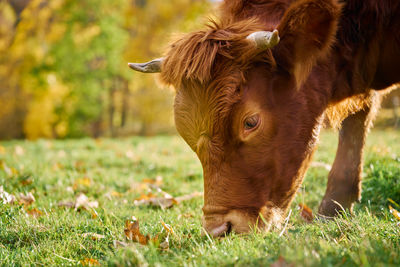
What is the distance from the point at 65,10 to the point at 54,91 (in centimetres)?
433

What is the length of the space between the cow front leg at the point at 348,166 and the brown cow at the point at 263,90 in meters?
0.77

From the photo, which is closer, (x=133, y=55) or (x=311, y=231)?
(x=311, y=231)

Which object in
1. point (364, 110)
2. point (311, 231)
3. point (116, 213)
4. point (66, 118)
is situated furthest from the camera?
point (66, 118)

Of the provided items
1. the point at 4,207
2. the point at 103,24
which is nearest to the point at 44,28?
the point at 103,24

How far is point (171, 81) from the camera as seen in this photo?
102 inches

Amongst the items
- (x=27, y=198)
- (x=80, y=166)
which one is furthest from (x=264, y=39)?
(x=80, y=166)

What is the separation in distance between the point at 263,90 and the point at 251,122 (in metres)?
0.24

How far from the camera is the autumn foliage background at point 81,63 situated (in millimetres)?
19031

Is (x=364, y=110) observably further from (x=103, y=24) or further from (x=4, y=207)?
(x=103, y=24)

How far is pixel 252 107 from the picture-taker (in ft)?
7.67

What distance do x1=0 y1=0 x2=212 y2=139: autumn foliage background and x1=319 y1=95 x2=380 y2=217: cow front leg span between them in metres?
15.8

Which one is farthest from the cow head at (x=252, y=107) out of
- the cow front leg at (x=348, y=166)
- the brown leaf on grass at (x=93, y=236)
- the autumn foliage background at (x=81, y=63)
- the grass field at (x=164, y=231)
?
the autumn foliage background at (x=81, y=63)

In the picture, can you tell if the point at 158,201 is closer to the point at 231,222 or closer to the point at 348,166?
the point at 231,222

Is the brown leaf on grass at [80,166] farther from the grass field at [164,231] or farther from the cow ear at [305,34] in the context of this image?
the cow ear at [305,34]
